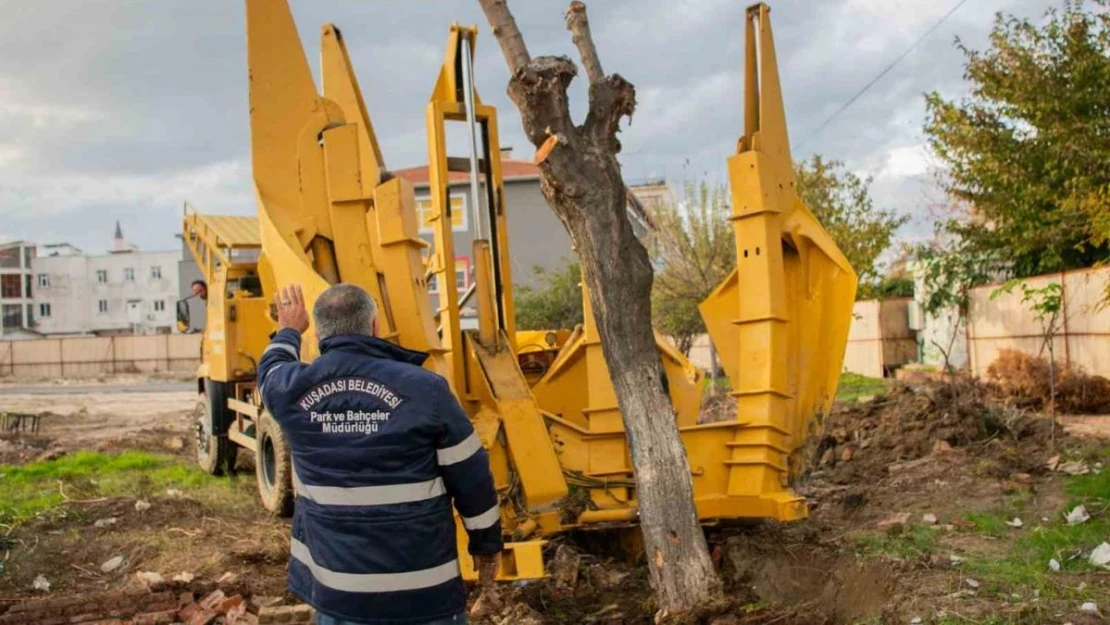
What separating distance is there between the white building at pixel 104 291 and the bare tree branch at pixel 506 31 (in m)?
76.3

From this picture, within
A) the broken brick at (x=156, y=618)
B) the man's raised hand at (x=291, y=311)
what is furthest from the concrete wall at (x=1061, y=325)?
the man's raised hand at (x=291, y=311)

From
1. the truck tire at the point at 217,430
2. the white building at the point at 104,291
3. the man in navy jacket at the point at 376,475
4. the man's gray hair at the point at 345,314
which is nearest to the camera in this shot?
the man in navy jacket at the point at 376,475

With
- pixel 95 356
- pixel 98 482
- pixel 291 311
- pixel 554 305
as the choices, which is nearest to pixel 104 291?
pixel 95 356

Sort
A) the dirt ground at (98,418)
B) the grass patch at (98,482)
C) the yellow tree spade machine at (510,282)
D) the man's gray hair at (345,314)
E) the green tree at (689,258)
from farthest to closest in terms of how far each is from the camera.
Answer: the green tree at (689,258) → the dirt ground at (98,418) → the grass patch at (98,482) → the yellow tree spade machine at (510,282) → the man's gray hair at (345,314)

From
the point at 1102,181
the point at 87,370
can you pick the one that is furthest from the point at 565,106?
the point at 87,370

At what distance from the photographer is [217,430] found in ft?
38.6

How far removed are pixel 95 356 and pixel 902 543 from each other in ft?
148

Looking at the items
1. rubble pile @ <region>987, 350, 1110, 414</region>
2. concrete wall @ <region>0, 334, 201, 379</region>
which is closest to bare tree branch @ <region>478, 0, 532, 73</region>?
rubble pile @ <region>987, 350, 1110, 414</region>

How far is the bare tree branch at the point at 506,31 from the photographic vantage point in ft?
18.0

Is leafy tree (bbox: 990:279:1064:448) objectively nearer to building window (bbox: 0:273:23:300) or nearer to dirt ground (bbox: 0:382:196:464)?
dirt ground (bbox: 0:382:196:464)

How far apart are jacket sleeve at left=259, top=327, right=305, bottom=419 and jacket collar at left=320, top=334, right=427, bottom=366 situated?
16 cm

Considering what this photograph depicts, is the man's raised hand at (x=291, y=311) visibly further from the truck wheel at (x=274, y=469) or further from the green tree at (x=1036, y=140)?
the green tree at (x=1036, y=140)

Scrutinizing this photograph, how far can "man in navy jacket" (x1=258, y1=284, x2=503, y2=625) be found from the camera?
3418mm

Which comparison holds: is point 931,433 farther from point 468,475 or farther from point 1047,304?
point 468,475
